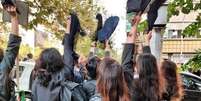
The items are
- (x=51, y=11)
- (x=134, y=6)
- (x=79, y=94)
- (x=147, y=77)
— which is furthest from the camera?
(x=51, y=11)

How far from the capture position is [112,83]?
209 inches

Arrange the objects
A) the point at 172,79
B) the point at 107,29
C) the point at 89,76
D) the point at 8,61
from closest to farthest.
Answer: the point at 8,61
the point at 89,76
the point at 172,79
the point at 107,29

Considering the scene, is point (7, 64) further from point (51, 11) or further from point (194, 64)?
point (51, 11)

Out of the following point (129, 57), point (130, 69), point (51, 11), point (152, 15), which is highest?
point (51, 11)

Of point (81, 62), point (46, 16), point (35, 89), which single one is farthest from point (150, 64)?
point (46, 16)

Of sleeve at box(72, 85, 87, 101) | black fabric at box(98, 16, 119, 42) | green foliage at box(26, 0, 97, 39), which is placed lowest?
sleeve at box(72, 85, 87, 101)

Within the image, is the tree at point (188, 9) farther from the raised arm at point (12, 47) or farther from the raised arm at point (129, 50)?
the raised arm at point (12, 47)

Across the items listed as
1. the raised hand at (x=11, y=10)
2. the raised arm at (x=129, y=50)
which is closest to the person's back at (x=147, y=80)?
the raised arm at (x=129, y=50)

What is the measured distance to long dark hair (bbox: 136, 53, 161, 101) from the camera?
19.2 ft

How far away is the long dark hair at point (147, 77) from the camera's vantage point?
5837mm

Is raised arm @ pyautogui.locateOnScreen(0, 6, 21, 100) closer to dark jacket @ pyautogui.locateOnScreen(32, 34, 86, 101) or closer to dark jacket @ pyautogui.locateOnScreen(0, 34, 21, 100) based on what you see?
dark jacket @ pyautogui.locateOnScreen(0, 34, 21, 100)

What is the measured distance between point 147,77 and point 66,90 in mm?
821

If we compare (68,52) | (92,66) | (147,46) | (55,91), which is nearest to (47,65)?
(55,91)

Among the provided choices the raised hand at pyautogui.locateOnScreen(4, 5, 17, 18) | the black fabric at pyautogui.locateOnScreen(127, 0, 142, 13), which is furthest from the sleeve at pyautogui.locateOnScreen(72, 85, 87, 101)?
the black fabric at pyautogui.locateOnScreen(127, 0, 142, 13)
